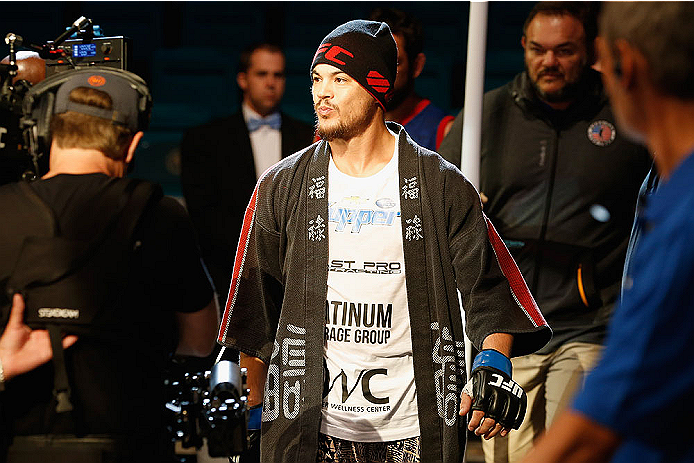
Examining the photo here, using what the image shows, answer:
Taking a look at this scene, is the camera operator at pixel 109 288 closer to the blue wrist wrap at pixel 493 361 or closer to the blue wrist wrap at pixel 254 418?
the blue wrist wrap at pixel 254 418

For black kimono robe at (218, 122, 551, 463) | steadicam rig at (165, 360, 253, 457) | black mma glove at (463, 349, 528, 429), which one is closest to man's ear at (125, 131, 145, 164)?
steadicam rig at (165, 360, 253, 457)

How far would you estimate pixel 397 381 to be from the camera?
116 inches

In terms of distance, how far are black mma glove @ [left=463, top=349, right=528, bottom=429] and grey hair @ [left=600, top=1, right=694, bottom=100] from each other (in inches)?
57.6

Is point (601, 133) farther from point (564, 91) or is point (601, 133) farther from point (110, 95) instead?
point (110, 95)

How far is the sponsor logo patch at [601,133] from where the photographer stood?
13.6 feet

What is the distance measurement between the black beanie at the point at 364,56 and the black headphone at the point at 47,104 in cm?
94

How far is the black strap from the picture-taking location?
2189mm

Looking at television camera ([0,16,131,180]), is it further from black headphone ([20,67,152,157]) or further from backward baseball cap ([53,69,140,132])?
backward baseball cap ([53,69,140,132])

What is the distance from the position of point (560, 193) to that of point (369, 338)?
160 centimetres

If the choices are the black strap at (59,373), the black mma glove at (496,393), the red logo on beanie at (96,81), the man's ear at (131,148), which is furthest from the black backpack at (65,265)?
the black mma glove at (496,393)

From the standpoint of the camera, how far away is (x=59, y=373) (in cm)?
220

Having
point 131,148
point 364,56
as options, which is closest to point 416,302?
point 364,56

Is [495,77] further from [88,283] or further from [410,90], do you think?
[88,283]

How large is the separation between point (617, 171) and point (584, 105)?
0.35 m
